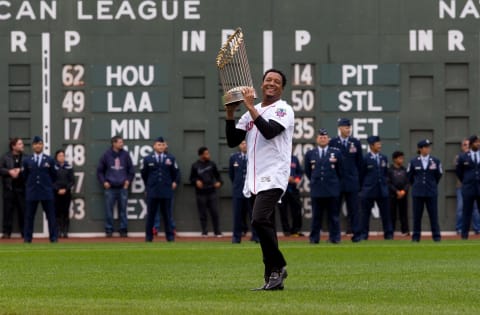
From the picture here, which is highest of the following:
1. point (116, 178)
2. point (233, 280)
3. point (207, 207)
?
point (116, 178)

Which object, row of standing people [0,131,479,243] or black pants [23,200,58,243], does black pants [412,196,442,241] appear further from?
black pants [23,200,58,243]

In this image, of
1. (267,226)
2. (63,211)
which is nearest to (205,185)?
(63,211)

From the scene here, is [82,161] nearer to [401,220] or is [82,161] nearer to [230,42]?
[401,220]

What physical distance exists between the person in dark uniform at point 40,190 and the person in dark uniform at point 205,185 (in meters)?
2.58

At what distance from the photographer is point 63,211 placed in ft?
84.1

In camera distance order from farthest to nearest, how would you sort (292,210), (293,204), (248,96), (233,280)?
1. (292,210)
2. (293,204)
3. (233,280)
4. (248,96)

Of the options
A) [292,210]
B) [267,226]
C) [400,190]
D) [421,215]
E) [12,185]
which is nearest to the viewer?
[267,226]

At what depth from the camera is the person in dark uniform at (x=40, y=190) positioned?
24156 millimetres

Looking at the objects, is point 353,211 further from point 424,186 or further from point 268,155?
point 268,155

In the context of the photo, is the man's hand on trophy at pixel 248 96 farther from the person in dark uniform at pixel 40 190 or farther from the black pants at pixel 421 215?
the person in dark uniform at pixel 40 190

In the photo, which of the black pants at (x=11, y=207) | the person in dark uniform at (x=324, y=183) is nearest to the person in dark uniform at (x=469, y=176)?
the person in dark uniform at (x=324, y=183)

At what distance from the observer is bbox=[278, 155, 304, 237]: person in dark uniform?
982 inches

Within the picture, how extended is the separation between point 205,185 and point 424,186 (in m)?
3.95

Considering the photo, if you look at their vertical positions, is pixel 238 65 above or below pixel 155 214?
above
